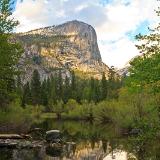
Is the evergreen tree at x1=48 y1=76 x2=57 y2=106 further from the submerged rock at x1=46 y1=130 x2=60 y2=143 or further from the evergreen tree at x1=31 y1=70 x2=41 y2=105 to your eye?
the submerged rock at x1=46 y1=130 x2=60 y2=143

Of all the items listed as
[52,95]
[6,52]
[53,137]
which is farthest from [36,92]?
[6,52]

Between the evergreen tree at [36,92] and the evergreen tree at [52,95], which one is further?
the evergreen tree at [52,95]

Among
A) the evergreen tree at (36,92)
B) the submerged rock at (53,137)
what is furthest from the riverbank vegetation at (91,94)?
the submerged rock at (53,137)

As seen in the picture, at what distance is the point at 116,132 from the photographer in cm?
6053

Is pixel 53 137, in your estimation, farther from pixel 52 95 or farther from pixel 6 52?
pixel 52 95

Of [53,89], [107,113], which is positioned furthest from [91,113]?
[53,89]

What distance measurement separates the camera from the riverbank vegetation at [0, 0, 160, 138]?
26.0 metres

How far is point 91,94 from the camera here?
127m

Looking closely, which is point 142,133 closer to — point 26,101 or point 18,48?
point 18,48

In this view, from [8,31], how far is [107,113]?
42.8 meters

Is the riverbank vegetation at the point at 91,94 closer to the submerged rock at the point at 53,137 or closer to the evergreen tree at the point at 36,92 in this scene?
the evergreen tree at the point at 36,92

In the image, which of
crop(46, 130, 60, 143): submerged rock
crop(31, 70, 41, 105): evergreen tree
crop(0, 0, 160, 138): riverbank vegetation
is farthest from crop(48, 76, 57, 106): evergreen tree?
crop(46, 130, 60, 143): submerged rock

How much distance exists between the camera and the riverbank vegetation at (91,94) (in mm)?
26031

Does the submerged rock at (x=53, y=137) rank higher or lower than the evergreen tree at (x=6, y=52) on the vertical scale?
lower
